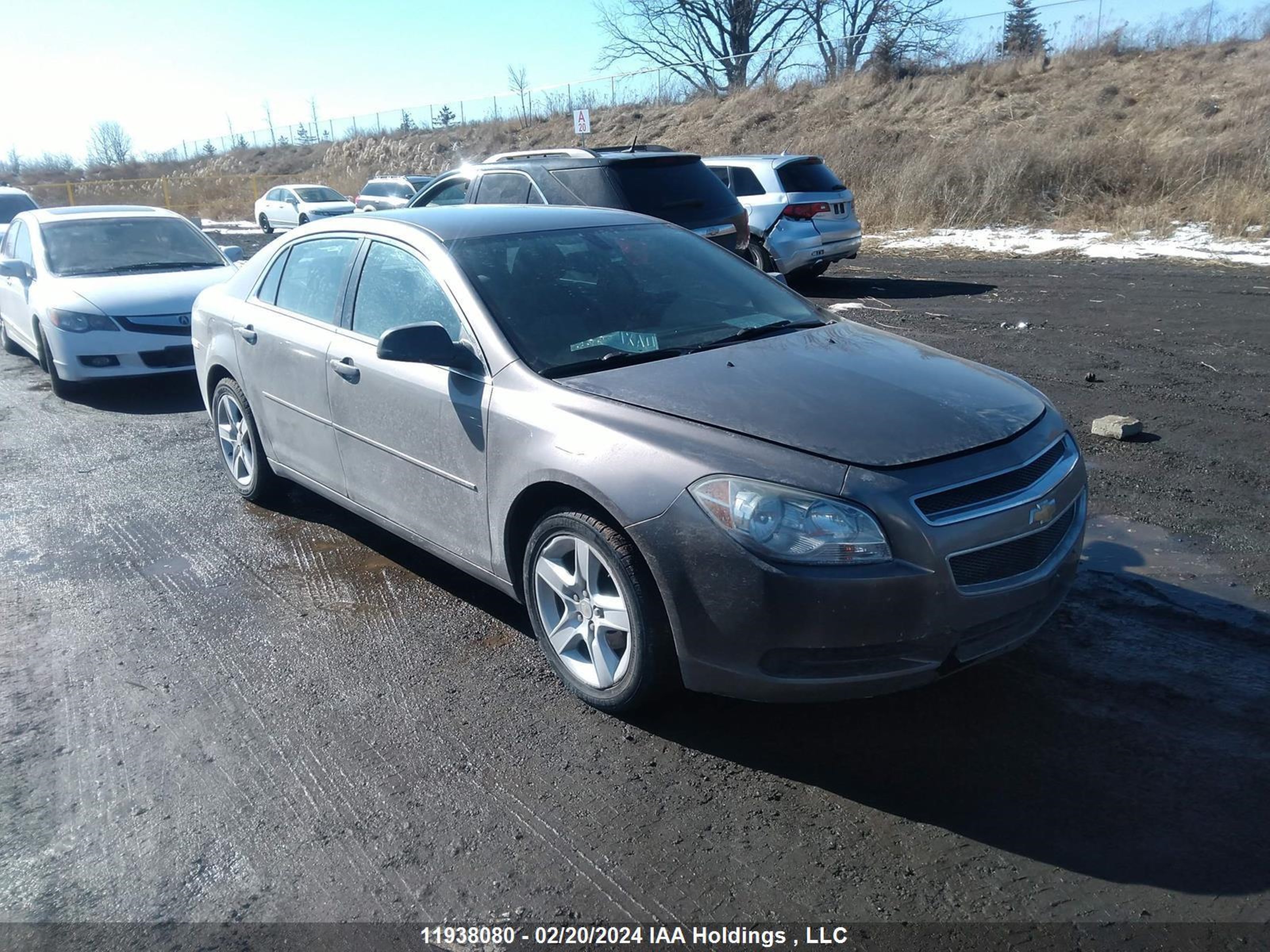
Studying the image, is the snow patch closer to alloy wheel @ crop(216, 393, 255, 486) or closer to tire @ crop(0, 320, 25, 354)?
alloy wheel @ crop(216, 393, 255, 486)

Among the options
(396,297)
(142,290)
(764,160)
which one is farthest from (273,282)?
(764,160)

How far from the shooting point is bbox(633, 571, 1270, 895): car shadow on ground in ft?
9.31

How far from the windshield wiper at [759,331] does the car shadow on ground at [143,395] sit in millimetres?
6073

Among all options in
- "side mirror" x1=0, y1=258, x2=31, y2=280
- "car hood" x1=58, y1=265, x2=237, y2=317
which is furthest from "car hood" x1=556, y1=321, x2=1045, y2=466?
"side mirror" x1=0, y1=258, x2=31, y2=280

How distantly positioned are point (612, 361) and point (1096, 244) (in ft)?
52.5

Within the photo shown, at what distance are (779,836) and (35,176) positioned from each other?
3190 inches

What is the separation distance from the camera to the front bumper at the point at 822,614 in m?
3.00

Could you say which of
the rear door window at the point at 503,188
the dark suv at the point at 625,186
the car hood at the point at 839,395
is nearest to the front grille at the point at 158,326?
the dark suv at the point at 625,186

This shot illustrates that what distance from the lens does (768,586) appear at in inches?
119

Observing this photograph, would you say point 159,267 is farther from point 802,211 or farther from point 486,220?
point 802,211

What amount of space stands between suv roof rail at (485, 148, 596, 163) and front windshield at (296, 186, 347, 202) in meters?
22.5

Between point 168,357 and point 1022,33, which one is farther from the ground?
point 1022,33

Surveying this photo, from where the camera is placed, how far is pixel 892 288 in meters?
13.7

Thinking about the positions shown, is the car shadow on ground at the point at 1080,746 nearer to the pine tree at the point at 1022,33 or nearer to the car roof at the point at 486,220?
the car roof at the point at 486,220
